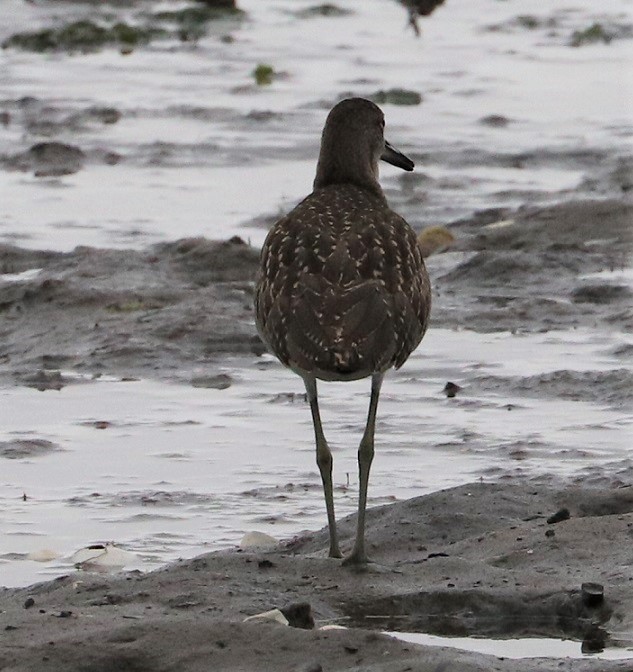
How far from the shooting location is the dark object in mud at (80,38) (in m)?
20.4

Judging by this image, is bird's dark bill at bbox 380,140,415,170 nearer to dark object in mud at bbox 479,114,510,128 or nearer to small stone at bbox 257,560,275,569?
small stone at bbox 257,560,275,569

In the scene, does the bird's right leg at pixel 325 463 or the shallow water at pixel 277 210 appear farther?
the shallow water at pixel 277 210

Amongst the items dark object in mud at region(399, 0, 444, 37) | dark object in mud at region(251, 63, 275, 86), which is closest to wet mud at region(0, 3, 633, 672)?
dark object in mud at region(251, 63, 275, 86)

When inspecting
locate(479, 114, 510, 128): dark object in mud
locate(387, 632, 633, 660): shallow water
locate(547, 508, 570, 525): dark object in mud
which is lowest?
locate(479, 114, 510, 128): dark object in mud

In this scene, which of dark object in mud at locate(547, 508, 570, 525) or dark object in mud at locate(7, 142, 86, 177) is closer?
dark object in mud at locate(547, 508, 570, 525)

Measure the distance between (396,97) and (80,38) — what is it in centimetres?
484

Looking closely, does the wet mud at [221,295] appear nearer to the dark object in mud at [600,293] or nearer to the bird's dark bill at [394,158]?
the dark object in mud at [600,293]

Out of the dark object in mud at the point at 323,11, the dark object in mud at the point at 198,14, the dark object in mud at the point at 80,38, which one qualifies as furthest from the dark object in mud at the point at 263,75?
the dark object in mud at the point at 323,11

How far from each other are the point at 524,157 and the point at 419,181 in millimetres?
1257

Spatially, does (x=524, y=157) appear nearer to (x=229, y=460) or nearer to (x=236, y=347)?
(x=236, y=347)

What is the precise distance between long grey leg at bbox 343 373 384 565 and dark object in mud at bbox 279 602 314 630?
73 centimetres

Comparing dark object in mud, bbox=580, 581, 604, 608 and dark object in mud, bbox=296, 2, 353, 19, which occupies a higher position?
dark object in mud, bbox=580, 581, 604, 608

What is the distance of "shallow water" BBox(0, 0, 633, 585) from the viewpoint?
306 inches

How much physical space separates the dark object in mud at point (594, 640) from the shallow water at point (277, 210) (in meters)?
1.72
